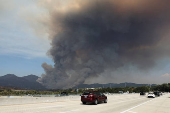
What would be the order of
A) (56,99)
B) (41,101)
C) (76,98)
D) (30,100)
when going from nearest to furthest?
(30,100)
(41,101)
(56,99)
(76,98)

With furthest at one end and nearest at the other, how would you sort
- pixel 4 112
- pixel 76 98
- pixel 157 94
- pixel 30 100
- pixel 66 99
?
pixel 157 94 → pixel 76 98 → pixel 66 99 → pixel 30 100 → pixel 4 112

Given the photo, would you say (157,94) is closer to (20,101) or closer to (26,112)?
(20,101)

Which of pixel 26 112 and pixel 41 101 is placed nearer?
pixel 26 112

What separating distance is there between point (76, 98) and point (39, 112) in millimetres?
20467

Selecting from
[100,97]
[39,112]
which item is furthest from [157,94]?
[39,112]

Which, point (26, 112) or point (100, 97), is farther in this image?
point (100, 97)

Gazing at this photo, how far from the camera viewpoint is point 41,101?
2422 cm

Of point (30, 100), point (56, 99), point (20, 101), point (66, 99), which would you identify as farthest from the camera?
point (66, 99)

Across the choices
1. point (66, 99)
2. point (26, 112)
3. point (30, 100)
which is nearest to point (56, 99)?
point (66, 99)

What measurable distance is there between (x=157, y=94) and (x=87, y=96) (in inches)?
1821

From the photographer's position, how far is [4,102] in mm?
18719

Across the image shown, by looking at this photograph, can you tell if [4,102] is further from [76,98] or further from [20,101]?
[76,98]

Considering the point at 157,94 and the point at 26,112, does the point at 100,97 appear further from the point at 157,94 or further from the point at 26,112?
the point at 157,94

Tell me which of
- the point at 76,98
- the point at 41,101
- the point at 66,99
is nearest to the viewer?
the point at 41,101
